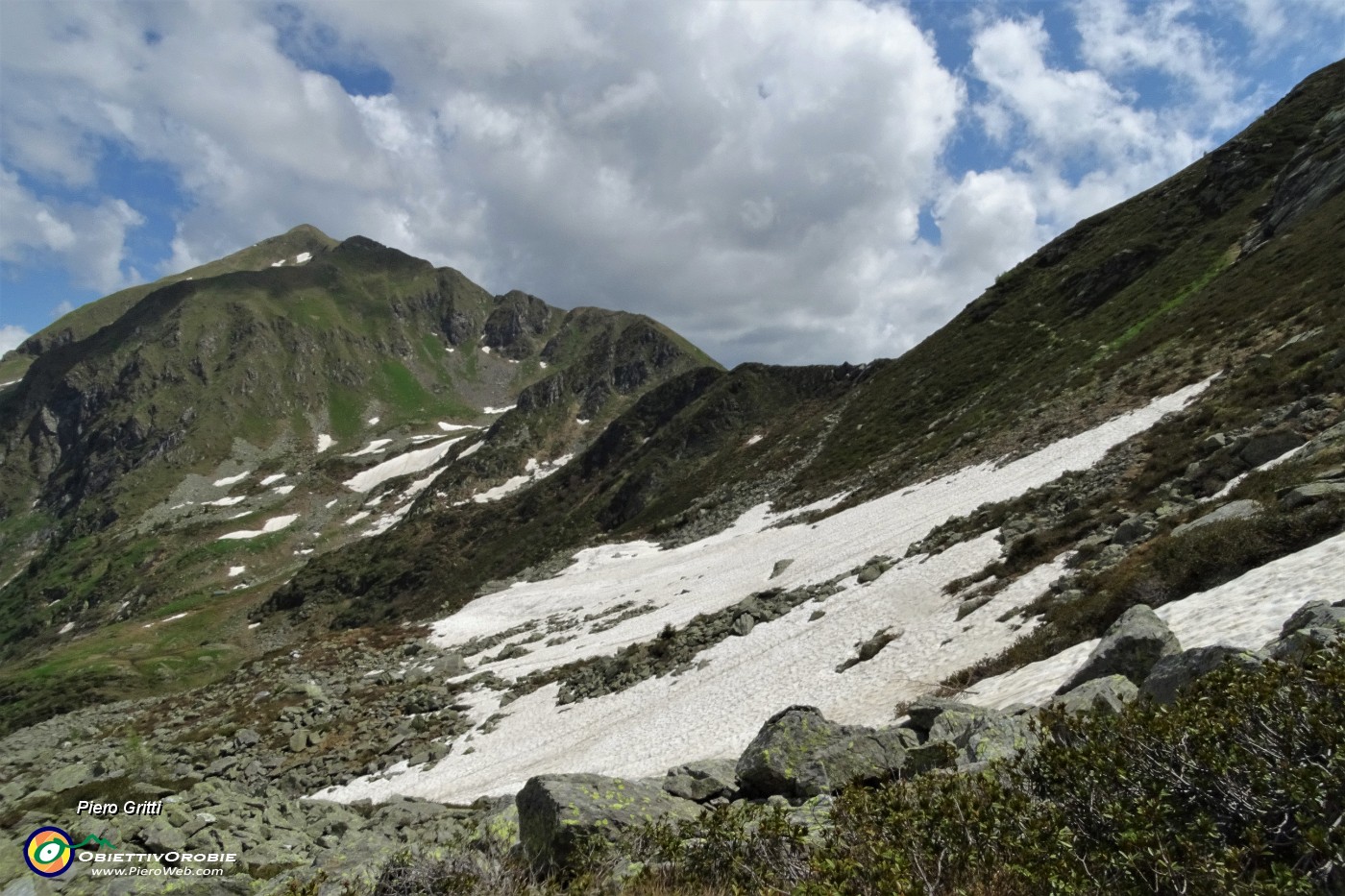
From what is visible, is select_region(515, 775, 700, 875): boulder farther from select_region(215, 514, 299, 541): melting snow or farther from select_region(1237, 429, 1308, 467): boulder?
select_region(215, 514, 299, 541): melting snow

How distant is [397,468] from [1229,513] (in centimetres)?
19013

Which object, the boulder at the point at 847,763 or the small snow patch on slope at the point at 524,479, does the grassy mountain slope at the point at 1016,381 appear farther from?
the small snow patch on slope at the point at 524,479

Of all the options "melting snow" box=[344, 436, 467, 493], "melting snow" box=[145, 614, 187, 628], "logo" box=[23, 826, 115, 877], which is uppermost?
"melting snow" box=[344, 436, 467, 493]

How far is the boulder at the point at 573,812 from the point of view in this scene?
7.20m

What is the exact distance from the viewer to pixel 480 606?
1989 inches

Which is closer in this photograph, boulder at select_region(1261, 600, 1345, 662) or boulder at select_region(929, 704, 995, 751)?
boulder at select_region(1261, 600, 1345, 662)

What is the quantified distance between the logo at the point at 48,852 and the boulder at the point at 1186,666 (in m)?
15.4

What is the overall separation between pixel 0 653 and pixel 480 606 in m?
159

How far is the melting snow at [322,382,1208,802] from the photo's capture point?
1738cm

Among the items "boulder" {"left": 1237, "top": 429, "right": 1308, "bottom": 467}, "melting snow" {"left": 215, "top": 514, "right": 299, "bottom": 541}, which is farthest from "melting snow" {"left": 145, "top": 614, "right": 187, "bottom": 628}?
"boulder" {"left": 1237, "top": 429, "right": 1308, "bottom": 467}

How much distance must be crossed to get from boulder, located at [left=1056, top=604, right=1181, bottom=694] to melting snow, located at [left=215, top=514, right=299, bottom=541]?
172238mm

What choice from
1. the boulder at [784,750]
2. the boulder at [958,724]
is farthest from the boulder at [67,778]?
the boulder at [958,724]

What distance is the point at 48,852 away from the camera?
34.6ft

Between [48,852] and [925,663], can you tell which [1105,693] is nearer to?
[925,663]
